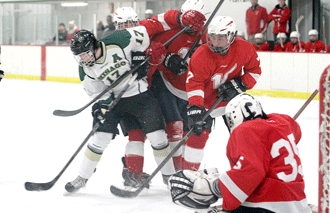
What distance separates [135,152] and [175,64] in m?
0.57

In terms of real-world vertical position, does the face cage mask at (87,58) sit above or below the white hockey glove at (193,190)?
above

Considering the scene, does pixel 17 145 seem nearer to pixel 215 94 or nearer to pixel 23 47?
pixel 215 94

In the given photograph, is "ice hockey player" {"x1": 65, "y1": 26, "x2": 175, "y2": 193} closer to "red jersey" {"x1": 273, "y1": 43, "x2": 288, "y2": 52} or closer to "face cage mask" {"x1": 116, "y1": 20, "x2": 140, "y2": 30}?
"face cage mask" {"x1": 116, "y1": 20, "x2": 140, "y2": 30}

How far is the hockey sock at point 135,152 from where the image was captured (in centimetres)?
290

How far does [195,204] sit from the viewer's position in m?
1.72

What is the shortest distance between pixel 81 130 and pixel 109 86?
81.6 inches

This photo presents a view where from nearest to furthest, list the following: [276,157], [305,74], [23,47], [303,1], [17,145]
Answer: [276,157], [17,145], [305,74], [303,1], [23,47]

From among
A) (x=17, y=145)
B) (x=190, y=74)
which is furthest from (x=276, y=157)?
(x=17, y=145)

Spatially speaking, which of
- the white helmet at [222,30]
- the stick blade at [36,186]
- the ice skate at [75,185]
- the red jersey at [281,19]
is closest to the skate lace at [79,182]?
the ice skate at [75,185]

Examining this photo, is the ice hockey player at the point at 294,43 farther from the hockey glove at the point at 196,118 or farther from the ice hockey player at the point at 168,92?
the hockey glove at the point at 196,118

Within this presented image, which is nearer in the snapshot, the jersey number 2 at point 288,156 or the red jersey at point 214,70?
the jersey number 2 at point 288,156

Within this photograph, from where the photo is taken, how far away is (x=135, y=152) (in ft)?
9.50

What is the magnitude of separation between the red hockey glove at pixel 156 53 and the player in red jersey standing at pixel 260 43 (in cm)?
502

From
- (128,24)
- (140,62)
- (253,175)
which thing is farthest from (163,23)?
(253,175)
